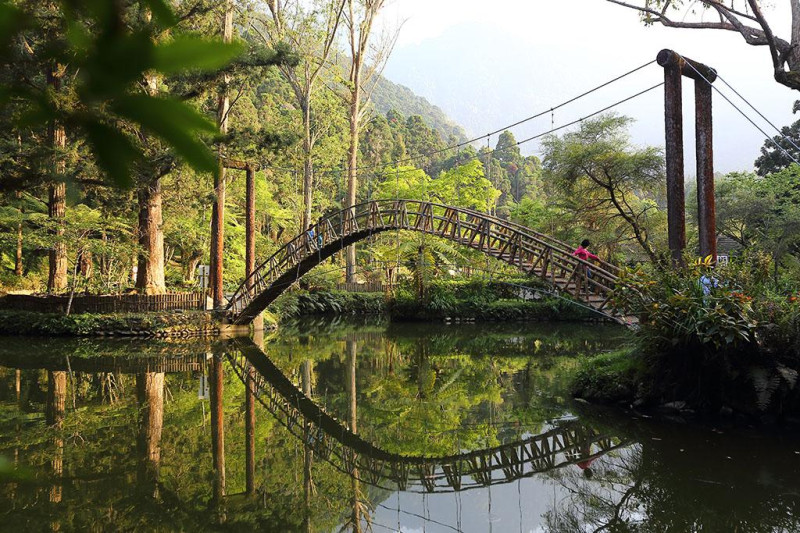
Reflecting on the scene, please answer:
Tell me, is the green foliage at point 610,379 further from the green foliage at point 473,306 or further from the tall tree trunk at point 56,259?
the tall tree trunk at point 56,259

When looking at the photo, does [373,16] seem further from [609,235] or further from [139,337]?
[139,337]

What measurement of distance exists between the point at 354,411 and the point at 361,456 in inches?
82.8

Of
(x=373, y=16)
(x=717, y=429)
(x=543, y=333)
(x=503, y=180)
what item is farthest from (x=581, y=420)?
(x=503, y=180)

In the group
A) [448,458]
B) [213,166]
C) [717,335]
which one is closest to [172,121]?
[213,166]

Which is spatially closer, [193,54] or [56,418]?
[193,54]

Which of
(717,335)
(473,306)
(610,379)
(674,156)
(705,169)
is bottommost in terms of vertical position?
(610,379)

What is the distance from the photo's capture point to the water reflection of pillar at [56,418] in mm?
5602

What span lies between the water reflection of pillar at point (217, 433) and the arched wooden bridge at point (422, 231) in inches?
213

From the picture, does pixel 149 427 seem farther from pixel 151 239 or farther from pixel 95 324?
pixel 151 239

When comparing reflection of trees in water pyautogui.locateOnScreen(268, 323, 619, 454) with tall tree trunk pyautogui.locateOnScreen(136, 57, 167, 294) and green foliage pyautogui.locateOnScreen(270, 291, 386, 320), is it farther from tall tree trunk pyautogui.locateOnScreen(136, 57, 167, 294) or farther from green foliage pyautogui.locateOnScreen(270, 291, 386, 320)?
green foliage pyautogui.locateOnScreen(270, 291, 386, 320)

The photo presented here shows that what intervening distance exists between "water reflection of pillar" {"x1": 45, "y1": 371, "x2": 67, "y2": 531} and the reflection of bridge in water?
267 centimetres

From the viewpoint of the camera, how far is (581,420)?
26.8 ft

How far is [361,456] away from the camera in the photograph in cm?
705

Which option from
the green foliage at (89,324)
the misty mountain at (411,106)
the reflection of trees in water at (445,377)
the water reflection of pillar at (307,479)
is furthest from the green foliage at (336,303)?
the misty mountain at (411,106)
